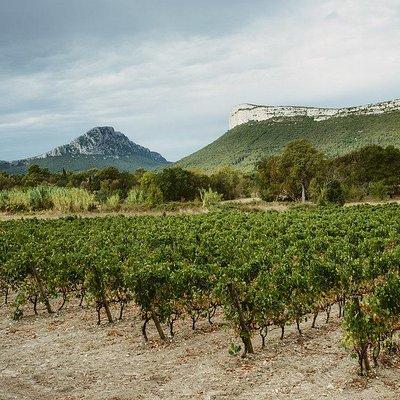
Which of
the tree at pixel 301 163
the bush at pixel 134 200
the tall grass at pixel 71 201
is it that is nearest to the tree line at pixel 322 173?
the tree at pixel 301 163

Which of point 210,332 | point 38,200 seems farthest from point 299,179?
point 210,332

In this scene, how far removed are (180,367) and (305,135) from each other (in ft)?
471

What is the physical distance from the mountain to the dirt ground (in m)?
112

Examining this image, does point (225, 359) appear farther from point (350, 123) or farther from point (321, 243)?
point (350, 123)

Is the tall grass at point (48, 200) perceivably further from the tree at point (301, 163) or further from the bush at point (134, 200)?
the tree at point (301, 163)

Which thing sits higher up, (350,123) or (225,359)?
(350,123)

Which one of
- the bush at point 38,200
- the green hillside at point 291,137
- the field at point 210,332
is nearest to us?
the field at point 210,332

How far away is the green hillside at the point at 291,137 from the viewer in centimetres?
12925

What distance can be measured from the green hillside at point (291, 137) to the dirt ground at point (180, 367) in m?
112

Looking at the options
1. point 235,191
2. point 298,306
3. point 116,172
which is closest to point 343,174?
point 235,191

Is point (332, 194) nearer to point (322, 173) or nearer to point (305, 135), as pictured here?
point (322, 173)

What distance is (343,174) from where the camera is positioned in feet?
237

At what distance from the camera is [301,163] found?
6500 cm

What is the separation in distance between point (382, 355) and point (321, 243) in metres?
9.96
